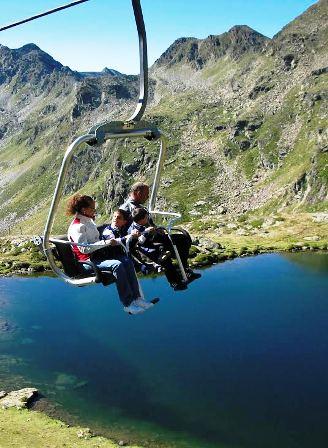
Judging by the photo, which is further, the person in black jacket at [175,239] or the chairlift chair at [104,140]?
the person in black jacket at [175,239]

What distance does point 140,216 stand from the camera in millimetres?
14109

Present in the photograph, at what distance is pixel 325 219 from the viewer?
125 meters

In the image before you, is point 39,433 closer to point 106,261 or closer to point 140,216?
point 106,261

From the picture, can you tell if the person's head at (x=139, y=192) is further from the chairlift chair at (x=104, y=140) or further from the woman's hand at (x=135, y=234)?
the woman's hand at (x=135, y=234)

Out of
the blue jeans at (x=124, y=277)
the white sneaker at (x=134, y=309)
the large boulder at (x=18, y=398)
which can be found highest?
the blue jeans at (x=124, y=277)

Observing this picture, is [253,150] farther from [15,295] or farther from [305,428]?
[305,428]

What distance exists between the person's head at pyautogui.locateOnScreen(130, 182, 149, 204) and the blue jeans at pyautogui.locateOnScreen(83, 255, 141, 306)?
70.0 inches

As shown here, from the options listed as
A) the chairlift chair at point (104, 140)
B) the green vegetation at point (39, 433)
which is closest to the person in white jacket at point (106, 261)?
the chairlift chair at point (104, 140)

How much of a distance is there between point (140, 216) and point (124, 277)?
1744 mm

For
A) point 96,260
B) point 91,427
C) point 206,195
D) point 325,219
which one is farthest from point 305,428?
point 206,195

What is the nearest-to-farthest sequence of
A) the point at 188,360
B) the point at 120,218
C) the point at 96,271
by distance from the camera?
the point at 96,271 → the point at 120,218 → the point at 188,360

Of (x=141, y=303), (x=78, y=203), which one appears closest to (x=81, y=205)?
(x=78, y=203)

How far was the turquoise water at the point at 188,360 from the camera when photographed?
148 feet

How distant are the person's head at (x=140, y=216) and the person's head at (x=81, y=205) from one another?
Result: 3.90 ft
